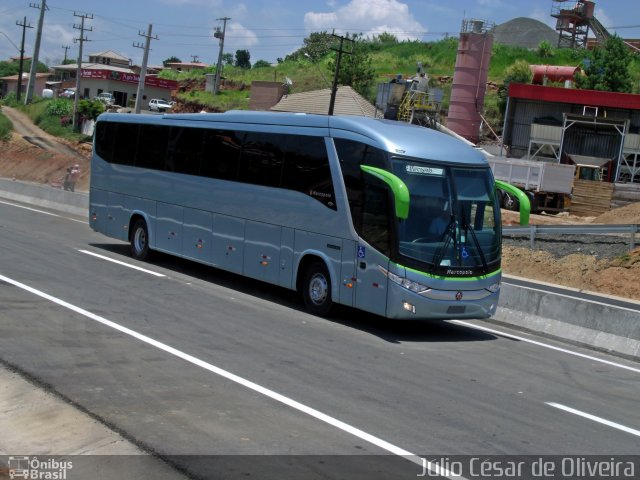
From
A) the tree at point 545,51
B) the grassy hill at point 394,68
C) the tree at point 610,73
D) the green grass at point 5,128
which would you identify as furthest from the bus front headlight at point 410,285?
the tree at point 545,51

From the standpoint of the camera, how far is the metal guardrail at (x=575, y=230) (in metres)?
32.1

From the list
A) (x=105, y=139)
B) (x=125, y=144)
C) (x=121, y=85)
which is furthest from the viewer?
(x=121, y=85)

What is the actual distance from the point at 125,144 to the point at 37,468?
16.2m

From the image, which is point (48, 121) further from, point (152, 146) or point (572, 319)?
point (572, 319)

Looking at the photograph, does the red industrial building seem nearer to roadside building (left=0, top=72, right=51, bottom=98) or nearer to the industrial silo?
the industrial silo

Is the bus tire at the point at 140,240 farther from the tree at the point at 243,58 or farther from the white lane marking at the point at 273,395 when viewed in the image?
the tree at the point at 243,58

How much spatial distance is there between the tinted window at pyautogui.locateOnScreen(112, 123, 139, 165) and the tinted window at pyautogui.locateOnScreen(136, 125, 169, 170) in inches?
12.3

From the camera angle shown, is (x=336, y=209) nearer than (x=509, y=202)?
Yes

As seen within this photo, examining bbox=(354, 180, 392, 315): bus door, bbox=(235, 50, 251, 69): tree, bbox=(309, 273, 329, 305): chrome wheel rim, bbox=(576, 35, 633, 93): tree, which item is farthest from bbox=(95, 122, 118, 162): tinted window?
bbox=(235, 50, 251, 69): tree

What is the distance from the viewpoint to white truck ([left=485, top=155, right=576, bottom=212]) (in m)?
50.4

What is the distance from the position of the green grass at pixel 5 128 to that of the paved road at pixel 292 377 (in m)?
59.7

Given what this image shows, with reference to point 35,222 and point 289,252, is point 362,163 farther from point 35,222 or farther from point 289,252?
point 35,222

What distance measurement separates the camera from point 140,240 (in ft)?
70.8

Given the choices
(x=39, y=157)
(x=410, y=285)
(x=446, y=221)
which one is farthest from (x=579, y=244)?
(x=39, y=157)
